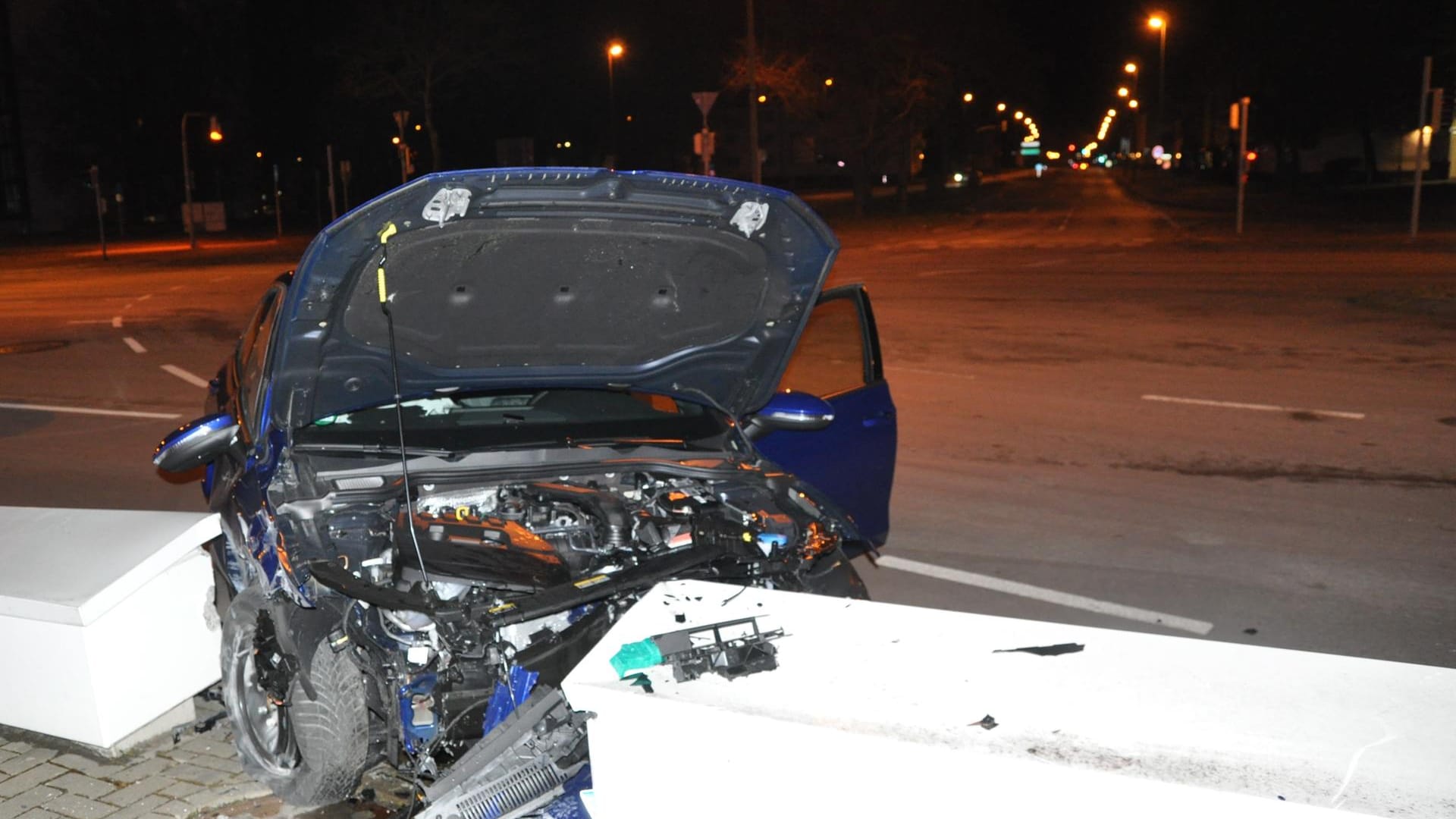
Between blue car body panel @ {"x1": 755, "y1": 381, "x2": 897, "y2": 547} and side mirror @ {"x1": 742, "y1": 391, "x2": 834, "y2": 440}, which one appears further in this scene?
blue car body panel @ {"x1": 755, "y1": 381, "x2": 897, "y2": 547}

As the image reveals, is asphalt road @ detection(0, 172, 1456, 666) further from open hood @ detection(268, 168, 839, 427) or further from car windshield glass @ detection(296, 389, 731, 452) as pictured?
open hood @ detection(268, 168, 839, 427)

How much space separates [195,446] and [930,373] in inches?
354

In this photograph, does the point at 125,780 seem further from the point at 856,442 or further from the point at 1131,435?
the point at 1131,435

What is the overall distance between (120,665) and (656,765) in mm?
2811

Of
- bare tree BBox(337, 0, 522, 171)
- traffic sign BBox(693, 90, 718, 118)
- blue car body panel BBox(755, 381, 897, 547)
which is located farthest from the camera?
bare tree BBox(337, 0, 522, 171)

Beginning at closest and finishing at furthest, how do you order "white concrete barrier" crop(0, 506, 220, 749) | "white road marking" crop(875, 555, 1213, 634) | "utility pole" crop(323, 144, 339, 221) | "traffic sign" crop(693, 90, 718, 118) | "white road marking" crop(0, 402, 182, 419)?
"white concrete barrier" crop(0, 506, 220, 749), "white road marking" crop(875, 555, 1213, 634), "white road marking" crop(0, 402, 182, 419), "traffic sign" crop(693, 90, 718, 118), "utility pole" crop(323, 144, 339, 221)

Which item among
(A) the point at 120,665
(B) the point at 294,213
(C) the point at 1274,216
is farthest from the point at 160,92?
(A) the point at 120,665

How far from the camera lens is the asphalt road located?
6277 mm

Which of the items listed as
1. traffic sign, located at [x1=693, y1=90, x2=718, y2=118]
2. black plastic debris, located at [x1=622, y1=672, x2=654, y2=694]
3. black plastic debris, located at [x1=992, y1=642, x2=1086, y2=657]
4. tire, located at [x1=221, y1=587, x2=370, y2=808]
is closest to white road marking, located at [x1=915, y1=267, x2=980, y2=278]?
traffic sign, located at [x1=693, y1=90, x2=718, y2=118]

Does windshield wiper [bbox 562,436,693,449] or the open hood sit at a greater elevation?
the open hood

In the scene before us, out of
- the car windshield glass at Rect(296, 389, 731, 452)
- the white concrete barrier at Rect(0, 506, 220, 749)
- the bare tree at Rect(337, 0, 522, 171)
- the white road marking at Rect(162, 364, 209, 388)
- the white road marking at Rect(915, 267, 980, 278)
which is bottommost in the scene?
the white road marking at Rect(162, 364, 209, 388)

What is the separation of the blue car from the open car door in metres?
0.80

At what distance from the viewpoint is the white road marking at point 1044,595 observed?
584 cm

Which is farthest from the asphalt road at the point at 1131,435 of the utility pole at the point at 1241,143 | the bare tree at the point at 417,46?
the bare tree at the point at 417,46
